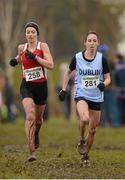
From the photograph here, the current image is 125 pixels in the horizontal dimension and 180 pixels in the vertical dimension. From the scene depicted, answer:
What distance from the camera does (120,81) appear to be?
2308 cm

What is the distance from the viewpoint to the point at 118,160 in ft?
43.0

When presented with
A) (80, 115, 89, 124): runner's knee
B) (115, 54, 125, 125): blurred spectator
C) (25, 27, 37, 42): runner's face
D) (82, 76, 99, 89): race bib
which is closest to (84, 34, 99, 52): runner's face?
(82, 76, 99, 89): race bib

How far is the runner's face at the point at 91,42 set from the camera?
12.3m

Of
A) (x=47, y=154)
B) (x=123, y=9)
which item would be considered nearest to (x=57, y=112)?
(x=123, y=9)

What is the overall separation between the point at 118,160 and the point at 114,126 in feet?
34.3

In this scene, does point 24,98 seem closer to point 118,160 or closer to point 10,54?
point 118,160

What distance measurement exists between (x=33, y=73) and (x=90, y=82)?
99 cm

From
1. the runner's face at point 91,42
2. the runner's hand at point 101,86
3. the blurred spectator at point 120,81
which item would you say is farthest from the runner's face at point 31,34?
the blurred spectator at point 120,81

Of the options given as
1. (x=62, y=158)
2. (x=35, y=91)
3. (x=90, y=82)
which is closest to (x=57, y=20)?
(x=62, y=158)

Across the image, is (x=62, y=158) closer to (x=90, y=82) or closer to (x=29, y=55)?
(x=90, y=82)

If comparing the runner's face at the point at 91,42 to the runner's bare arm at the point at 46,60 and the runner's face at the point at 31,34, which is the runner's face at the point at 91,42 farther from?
the runner's face at the point at 31,34

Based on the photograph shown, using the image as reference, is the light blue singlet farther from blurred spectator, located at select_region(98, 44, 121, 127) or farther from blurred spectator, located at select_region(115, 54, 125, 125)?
blurred spectator, located at select_region(115, 54, 125, 125)

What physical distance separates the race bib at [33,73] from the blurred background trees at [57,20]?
2765cm

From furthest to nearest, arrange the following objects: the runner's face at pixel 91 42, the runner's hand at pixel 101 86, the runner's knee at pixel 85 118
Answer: the runner's face at pixel 91 42 < the runner's hand at pixel 101 86 < the runner's knee at pixel 85 118
